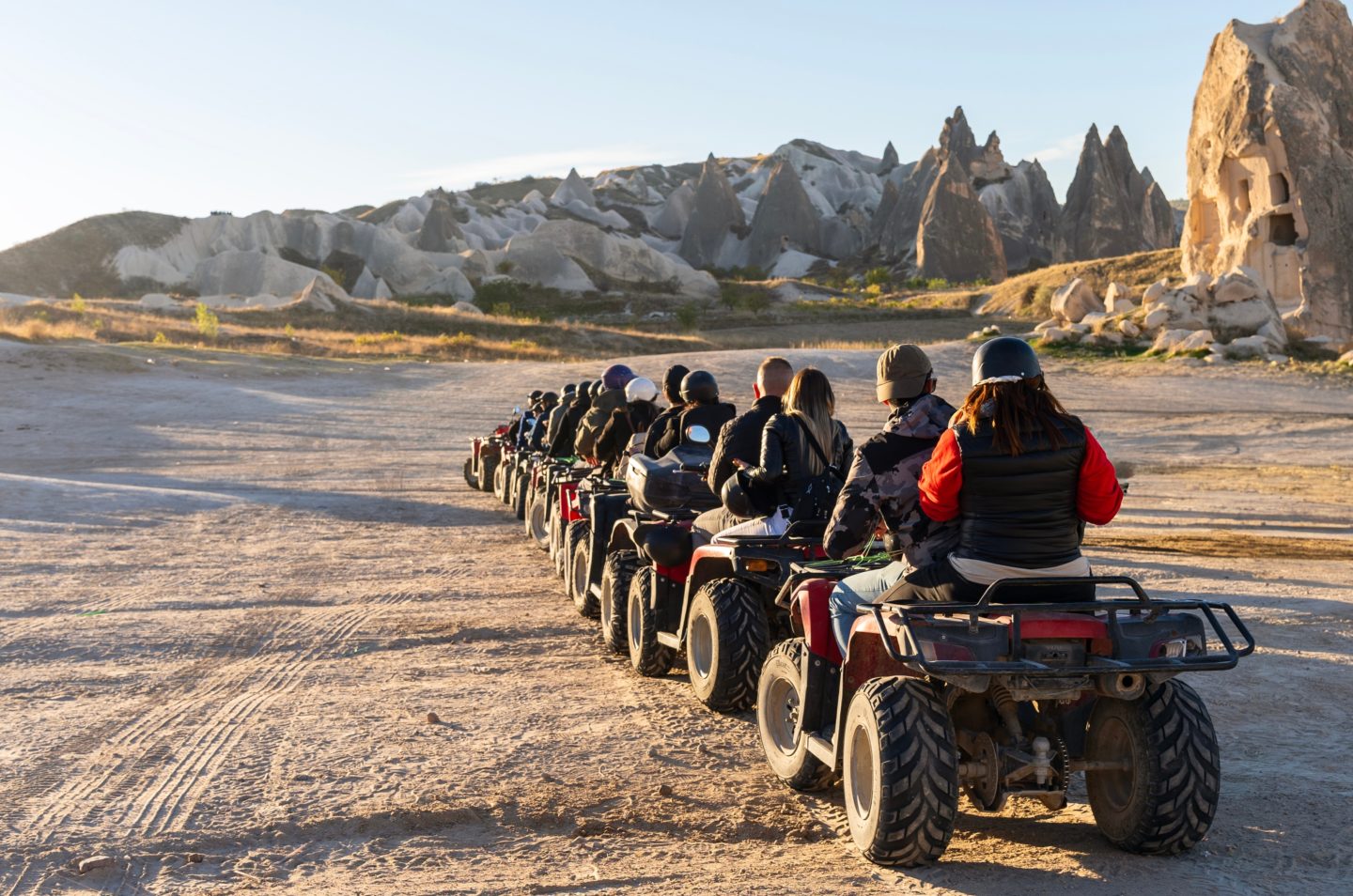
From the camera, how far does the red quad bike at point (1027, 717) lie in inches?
167

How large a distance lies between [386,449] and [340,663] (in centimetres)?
1513

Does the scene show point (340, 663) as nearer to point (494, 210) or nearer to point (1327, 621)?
point (1327, 621)

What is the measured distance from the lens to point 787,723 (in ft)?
18.2

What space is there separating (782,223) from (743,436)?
12540 centimetres

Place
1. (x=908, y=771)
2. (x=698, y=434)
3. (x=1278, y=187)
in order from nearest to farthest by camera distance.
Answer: (x=908, y=771)
(x=698, y=434)
(x=1278, y=187)

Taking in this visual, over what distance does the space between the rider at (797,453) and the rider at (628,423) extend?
389 centimetres

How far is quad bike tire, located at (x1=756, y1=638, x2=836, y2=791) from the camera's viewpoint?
523 centimetres

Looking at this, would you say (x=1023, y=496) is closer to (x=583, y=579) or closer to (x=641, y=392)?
(x=583, y=579)

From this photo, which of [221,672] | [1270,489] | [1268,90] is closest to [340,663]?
[221,672]

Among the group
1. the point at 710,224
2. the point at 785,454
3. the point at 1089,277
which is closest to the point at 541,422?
the point at 785,454

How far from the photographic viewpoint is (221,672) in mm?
7762

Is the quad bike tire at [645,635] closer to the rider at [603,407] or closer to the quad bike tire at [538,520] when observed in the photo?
the rider at [603,407]

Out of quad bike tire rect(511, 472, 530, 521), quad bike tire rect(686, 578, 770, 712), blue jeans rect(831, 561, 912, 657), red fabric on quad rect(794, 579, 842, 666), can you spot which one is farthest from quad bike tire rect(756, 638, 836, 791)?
quad bike tire rect(511, 472, 530, 521)

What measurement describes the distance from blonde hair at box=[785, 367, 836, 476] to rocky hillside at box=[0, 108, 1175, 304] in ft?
197
